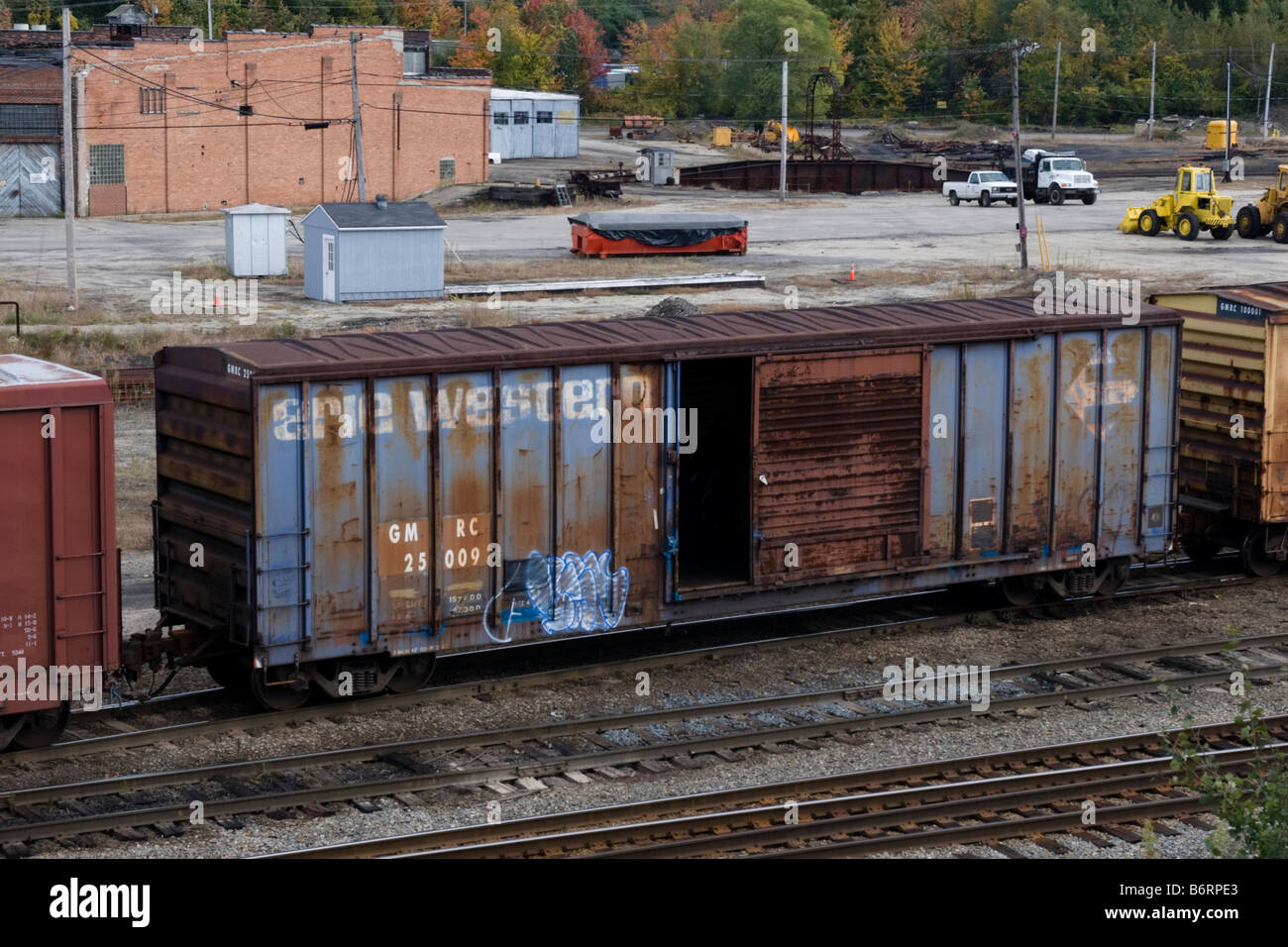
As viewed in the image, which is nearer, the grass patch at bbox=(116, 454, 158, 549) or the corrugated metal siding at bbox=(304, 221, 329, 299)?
the grass patch at bbox=(116, 454, 158, 549)

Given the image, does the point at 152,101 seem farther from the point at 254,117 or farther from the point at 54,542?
the point at 54,542

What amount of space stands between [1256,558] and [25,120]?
5966 centimetres

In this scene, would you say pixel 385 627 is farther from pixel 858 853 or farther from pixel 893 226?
pixel 893 226

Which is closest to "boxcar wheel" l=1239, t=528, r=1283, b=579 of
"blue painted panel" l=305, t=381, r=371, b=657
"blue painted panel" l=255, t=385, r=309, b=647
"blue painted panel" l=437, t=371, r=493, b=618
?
"blue painted panel" l=437, t=371, r=493, b=618

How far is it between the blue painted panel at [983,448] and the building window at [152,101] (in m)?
59.1

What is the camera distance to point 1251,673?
16969 mm

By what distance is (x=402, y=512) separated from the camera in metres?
15.0

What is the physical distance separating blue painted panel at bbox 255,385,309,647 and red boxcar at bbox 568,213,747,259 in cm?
4118

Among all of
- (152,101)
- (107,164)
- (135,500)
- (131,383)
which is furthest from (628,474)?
(107,164)

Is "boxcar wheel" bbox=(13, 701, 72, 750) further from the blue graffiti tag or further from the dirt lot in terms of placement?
the dirt lot

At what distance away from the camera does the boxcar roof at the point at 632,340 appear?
48.3 feet

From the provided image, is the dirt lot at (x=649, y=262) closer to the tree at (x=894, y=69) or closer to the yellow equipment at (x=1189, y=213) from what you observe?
the yellow equipment at (x=1189, y=213)

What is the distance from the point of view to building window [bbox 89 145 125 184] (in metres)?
69.2

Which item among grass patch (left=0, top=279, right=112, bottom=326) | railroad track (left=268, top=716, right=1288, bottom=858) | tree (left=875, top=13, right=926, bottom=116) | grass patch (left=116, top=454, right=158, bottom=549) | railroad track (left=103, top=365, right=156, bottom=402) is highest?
tree (left=875, top=13, right=926, bottom=116)
